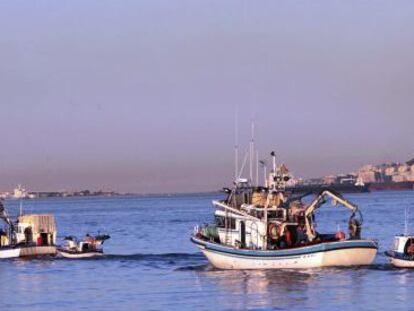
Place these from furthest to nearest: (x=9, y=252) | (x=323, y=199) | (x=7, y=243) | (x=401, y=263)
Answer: (x=7, y=243)
(x=9, y=252)
(x=323, y=199)
(x=401, y=263)

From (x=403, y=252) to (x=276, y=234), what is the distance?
6526 millimetres

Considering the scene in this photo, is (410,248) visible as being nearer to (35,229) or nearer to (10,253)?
(10,253)

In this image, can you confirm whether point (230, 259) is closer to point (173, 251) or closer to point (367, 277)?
point (367, 277)

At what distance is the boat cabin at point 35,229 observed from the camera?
78562 millimetres

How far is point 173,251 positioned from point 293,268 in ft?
99.1

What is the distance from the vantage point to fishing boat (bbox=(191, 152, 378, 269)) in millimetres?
57281

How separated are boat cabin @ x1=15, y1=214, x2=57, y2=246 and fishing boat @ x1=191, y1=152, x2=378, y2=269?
18098mm

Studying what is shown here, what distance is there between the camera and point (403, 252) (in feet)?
195

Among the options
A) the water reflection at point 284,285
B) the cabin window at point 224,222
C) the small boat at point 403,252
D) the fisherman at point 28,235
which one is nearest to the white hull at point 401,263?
the small boat at point 403,252

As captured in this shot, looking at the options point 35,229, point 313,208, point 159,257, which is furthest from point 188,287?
point 35,229

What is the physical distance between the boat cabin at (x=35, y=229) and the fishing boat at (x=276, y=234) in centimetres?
1810

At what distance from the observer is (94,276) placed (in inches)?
2522

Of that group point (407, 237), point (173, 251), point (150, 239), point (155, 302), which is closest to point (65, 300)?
point (155, 302)

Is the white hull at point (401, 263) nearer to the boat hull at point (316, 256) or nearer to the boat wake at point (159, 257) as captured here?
the boat hull at point (316, 256)
